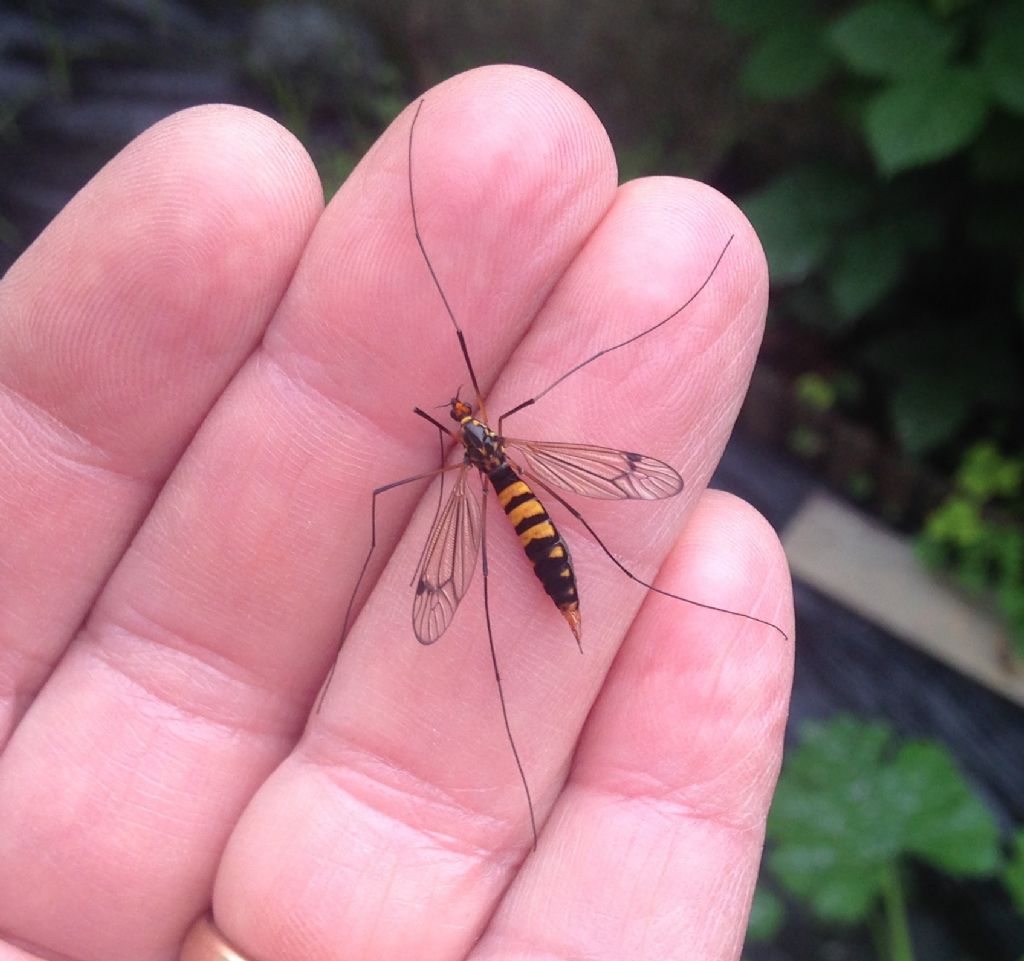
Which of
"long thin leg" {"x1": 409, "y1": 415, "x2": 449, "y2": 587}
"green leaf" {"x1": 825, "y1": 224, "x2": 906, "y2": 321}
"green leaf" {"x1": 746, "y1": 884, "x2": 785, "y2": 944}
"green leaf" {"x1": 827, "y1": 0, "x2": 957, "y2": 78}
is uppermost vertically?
"green leaf" {"x1": 827, "y1": 0, "x2": 957, "y2": 78}

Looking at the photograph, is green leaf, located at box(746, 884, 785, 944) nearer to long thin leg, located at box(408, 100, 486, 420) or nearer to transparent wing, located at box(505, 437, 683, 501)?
transparent wing, located at box(505, 437, 683, 501)

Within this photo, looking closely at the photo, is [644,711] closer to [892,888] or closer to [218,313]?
[218,313]

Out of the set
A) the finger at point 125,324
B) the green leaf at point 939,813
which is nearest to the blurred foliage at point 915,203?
the green leaf at point 939,813

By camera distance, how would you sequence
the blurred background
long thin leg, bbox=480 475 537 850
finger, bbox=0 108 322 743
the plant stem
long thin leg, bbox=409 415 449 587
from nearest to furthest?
finger, bbox=0 108 322 743 → long thin leg, bbox=480 475 537 850 → long thin leg, bbox=409 415 449 587 → the plant stem → the blurred background

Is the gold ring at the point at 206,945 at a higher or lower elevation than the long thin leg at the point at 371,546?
lower

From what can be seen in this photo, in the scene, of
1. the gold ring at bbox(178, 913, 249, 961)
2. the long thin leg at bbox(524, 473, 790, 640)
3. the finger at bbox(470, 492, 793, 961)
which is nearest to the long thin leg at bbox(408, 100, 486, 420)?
the long thin leg at bbox(524, 473, 790, 640)

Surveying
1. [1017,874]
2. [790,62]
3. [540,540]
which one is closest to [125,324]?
[540,540]

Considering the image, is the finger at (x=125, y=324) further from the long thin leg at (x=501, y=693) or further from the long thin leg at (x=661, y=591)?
the long thin leg at (x=661, y=591)
